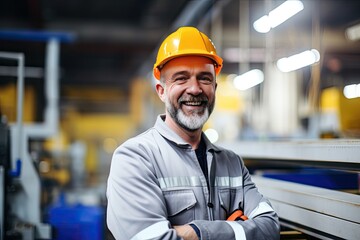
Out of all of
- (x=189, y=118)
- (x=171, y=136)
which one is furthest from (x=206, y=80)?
(x=171, y=136)

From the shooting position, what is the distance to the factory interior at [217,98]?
2.85 metres

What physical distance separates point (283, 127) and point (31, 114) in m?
7.11

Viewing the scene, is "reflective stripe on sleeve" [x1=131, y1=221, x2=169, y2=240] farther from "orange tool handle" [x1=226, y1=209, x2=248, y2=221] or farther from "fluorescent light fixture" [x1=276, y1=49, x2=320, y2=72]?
"fluorescent light fixture" [x1=276, y1=49, x2=320, y2=72]

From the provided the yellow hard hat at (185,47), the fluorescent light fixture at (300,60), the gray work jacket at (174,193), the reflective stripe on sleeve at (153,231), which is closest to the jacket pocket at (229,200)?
the gray work jacket at (174,193)

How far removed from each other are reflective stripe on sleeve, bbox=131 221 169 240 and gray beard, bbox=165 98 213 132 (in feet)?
1.66

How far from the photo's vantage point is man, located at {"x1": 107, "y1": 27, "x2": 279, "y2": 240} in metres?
1.79

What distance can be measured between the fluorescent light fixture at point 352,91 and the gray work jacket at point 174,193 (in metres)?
1.59

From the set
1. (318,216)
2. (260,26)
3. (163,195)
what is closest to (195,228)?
(163,195)

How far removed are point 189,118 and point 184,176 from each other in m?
0.27

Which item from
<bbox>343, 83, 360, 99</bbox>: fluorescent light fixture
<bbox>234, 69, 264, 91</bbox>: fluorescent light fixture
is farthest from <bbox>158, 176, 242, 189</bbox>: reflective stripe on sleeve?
<bbox>234, 69, 264, 91</bbox>: fluorescent light fixture

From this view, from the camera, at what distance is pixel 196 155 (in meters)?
2.13

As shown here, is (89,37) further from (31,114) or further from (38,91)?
(38,91)

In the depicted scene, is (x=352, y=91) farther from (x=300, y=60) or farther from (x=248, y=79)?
(x=248, y=79)

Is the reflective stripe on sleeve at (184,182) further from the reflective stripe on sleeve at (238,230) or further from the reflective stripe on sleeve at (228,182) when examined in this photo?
the reflective stripe on sleeve at (238,230)
